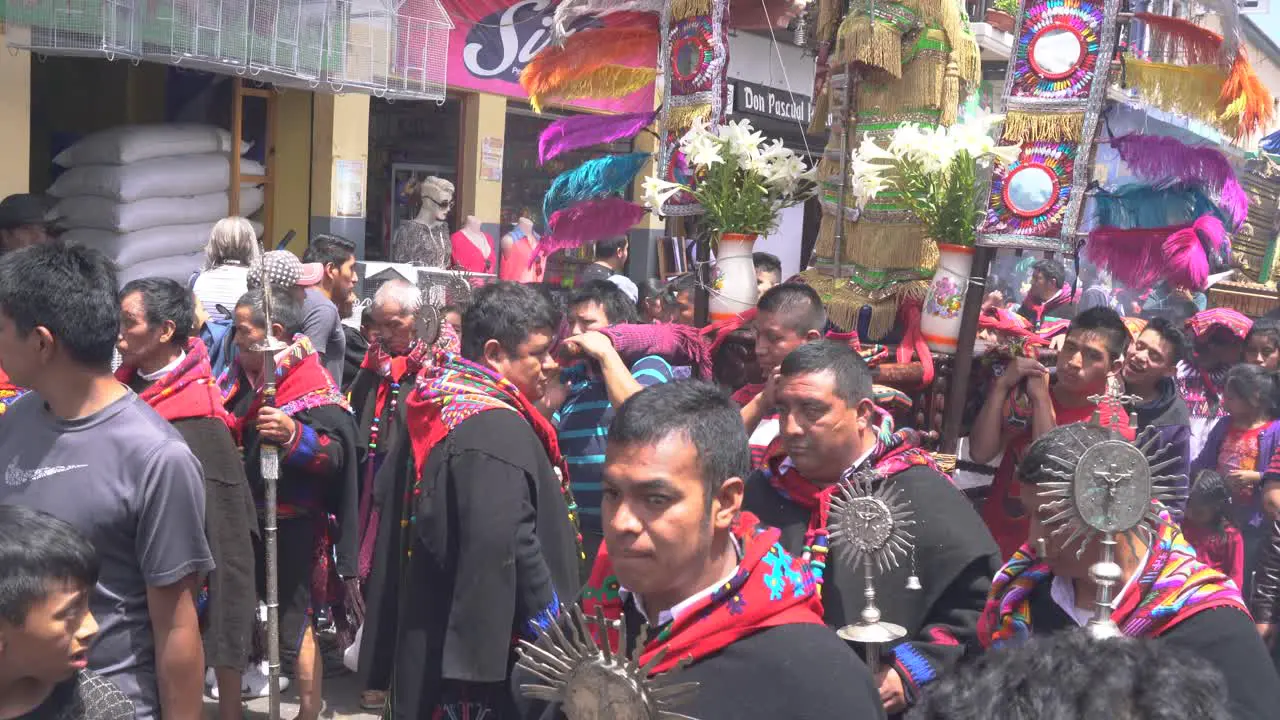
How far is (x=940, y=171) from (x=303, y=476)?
2673mm

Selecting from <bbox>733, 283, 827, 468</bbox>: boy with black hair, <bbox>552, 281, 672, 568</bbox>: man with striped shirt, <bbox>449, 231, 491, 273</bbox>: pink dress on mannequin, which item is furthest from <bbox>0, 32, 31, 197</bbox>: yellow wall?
<bbox>733, 283, 827, 468</bbox>: boy with black hair

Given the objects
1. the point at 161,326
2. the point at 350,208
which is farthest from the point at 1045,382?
the point at 350,208

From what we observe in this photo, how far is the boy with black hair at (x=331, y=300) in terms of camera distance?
654 cm

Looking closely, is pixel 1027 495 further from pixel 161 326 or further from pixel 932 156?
pixel 161 326

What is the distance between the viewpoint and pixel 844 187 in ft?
16.9

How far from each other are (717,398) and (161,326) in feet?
8.14

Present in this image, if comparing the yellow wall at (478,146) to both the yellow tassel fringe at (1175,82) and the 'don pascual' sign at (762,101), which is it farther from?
the yellow tassel fringe at (1175,82)

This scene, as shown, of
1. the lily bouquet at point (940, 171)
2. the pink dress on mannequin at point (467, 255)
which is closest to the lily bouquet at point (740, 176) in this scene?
the lily bouquet at point (940, 171)

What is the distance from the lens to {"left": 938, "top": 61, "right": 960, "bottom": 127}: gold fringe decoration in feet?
16.2

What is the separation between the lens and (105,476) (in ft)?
9.46

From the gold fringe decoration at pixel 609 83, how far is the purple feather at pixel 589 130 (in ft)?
0.43

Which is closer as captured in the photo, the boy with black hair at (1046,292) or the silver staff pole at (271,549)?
the silver staff pole at (271,549)

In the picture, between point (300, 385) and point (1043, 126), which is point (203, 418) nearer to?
point (300, 385)

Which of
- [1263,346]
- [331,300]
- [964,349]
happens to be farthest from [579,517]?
[1263,346]
